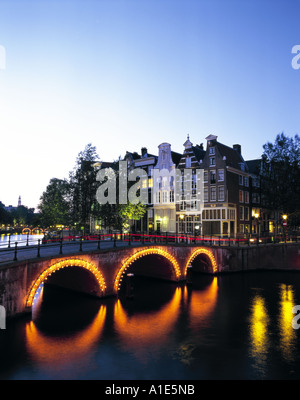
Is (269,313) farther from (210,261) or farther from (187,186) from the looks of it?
(187,186)

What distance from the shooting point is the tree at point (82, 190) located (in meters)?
34.7

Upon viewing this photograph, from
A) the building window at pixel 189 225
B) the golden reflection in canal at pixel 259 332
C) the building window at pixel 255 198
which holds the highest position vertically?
the building window at pixel 255 198

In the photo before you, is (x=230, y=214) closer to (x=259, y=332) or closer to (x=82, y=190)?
(x=82, y=190)

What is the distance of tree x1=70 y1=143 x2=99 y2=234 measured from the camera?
34.7 metres

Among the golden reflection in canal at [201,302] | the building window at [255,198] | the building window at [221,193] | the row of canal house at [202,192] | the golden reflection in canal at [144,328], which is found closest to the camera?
the golden reflection in canal at [144,328]

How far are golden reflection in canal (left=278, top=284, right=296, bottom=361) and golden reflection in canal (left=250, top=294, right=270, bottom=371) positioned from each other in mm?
698

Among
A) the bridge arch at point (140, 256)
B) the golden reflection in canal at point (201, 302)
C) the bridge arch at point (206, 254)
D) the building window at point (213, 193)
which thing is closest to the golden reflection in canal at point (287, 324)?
the golden reflection in canal at point (201, 302)

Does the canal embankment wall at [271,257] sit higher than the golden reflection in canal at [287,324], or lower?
higher

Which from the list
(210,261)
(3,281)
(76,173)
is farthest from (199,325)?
(76,173)

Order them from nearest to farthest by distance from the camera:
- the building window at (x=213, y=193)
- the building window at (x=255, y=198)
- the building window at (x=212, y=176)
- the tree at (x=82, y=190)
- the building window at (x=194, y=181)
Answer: the tree at (x=82, y=190)
the building window at (x=213, y=193)
the building window at (x=212, y=176)
the building window at (x=194, y=181)
the building window at (x=255, y=198)

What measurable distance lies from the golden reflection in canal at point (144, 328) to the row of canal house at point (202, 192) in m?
20.1

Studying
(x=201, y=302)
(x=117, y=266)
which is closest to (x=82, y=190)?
(x=117, y=266)

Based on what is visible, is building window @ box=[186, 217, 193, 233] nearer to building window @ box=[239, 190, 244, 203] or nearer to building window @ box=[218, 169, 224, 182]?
building window @ box=[218, 169, 224, 182]

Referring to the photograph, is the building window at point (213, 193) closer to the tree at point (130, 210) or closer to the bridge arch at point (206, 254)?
the tree at point (130, 210)
